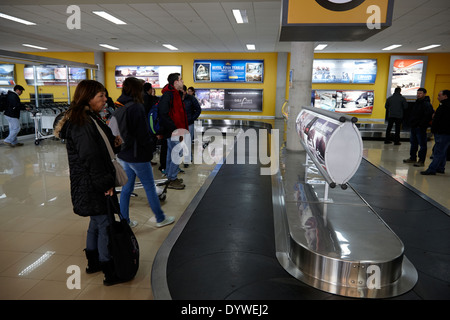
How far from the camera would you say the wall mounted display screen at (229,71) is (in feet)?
52.7

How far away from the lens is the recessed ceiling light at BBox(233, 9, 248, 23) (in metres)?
7.90

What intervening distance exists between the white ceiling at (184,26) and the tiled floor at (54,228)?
12.0 feet

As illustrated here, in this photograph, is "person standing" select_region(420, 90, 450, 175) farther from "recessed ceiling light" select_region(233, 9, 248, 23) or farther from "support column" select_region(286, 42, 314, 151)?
"recessed ceiling light" select_region(233, 9, 248, 23)

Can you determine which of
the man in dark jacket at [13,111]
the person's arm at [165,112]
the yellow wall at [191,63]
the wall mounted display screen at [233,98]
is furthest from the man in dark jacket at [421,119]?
the man in dark jacket at [13,111]

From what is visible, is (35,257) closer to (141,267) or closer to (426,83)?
(141,267)

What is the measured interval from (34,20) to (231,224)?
902 centimetres

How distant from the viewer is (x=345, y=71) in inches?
606

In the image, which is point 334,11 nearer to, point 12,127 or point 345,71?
point 12,127

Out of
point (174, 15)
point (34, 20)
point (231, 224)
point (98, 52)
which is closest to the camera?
point (231, 224)

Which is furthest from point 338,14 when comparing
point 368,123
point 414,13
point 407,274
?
point 368,123

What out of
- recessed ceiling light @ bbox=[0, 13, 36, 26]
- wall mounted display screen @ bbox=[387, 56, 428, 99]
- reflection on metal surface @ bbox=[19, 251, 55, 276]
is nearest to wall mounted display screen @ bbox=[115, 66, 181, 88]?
recessed ceiling light @ bbox=[0, 13, 36, 26]

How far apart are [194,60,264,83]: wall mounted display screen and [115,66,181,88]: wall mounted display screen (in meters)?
1.22

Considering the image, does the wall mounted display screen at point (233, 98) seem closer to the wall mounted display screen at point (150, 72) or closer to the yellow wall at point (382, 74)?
the wall mounted display screen at point (150, 72)

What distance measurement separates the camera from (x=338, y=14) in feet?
10.4
